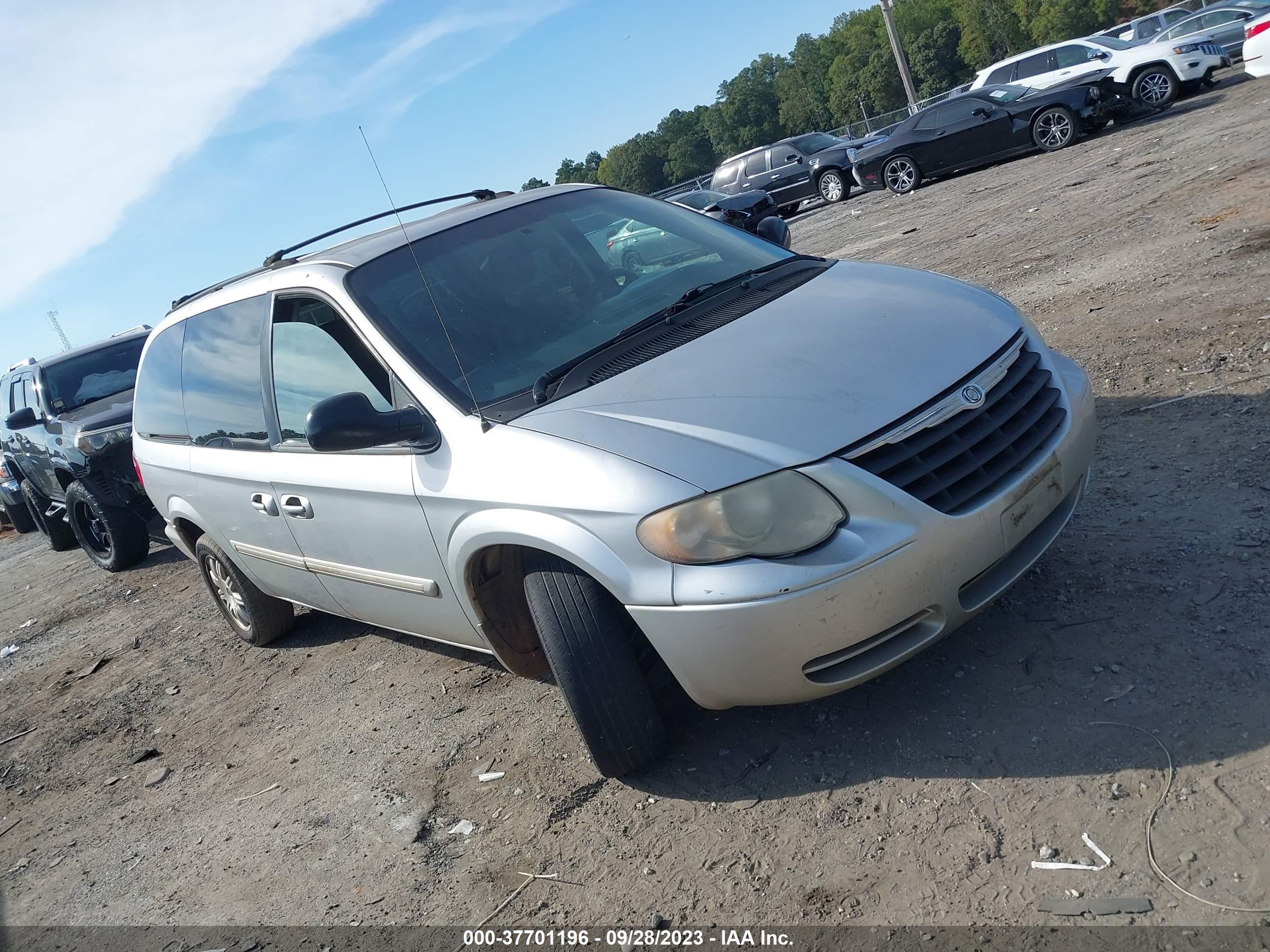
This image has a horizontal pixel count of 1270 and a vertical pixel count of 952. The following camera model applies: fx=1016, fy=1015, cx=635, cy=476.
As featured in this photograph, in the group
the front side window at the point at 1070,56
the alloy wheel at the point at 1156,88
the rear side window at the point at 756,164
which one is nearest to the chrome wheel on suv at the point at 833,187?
the rear side window at the point at 756,164

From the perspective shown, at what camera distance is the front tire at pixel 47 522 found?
37.3ft

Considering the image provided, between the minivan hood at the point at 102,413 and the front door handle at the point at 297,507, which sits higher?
the minivan hood at the point at 102,413

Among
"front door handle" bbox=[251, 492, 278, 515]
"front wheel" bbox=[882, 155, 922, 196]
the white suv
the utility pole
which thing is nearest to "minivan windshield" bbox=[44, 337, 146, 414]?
"front door handle" bbox=[251, 492, 278, 515]

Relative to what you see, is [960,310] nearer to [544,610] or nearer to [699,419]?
[699,419]

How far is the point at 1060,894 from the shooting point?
234 cm

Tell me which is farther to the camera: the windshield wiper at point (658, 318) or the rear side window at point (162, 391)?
the rear side window at point (162, 391)

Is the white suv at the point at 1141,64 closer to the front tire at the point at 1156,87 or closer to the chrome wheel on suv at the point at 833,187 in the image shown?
the front tire at the point at 1156,87

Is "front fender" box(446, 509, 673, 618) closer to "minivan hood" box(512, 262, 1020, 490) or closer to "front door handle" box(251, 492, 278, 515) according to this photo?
"minivan hood" box(512, 262, 1020, 490)

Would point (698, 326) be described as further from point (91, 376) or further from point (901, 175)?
point (901, 175)

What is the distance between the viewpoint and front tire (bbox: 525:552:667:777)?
3.02m

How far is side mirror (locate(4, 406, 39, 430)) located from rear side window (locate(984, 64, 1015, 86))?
18.8 m

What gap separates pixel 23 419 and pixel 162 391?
16.4 feet

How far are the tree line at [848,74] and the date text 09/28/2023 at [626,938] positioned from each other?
79.6m

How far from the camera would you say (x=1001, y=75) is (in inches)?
843
